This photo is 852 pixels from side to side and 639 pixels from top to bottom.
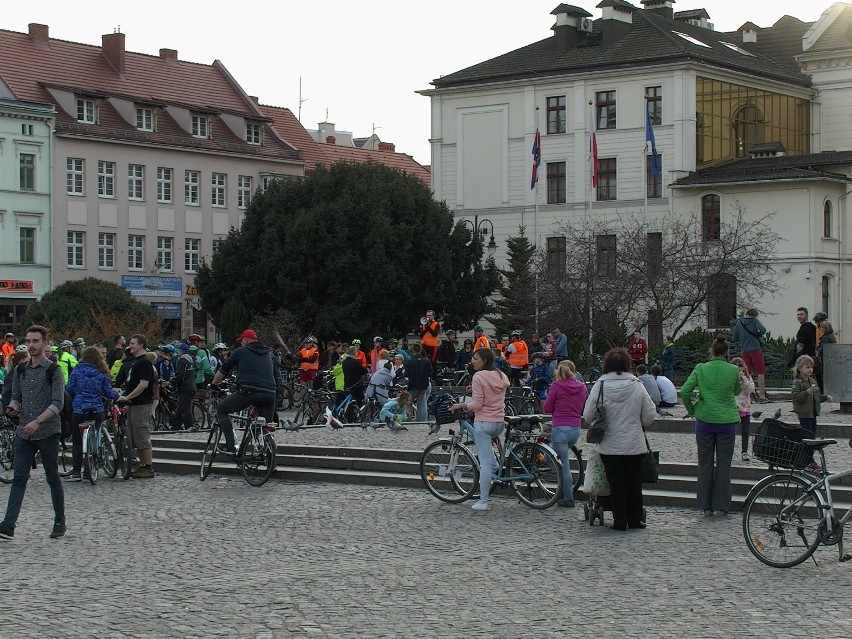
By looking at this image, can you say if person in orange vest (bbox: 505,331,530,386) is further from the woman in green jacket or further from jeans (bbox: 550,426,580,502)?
the woman in green jacket

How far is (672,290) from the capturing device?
1955 inches

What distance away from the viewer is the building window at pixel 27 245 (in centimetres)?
6594

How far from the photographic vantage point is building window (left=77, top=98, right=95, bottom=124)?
6938cm

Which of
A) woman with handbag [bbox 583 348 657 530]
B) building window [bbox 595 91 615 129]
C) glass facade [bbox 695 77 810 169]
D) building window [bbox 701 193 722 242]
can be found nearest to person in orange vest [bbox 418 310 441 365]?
woman with handbag [bbox 583 348 657 530]

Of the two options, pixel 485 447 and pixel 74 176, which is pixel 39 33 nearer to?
pixel 74 176

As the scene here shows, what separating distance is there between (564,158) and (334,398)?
3964cm

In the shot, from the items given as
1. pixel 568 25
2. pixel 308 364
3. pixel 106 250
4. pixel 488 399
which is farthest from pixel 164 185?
pixel 488 399

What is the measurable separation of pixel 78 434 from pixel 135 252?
51.4m

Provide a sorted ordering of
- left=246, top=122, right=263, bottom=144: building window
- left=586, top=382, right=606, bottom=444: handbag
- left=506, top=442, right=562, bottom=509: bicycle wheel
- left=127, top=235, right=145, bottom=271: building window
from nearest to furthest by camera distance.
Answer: left=586, top=382, right=606, bottom=444: handbag → left=506, top=442, right=562, bottom=509: bicycle wheel → left=127, top=235, right=145, bottom=271: building window → left=246, top=122, right=263, bottom=144: building window

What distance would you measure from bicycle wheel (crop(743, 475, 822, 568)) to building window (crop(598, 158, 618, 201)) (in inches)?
2139

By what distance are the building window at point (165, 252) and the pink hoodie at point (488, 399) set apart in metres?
55.9

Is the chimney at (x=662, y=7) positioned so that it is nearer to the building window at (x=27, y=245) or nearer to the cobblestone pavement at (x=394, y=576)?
the building window at (x=27, y=245)

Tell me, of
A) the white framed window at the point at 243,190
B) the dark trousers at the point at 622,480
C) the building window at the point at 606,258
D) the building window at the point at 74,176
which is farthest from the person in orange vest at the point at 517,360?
the white framed window at the point at 243,190

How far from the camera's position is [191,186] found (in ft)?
241
